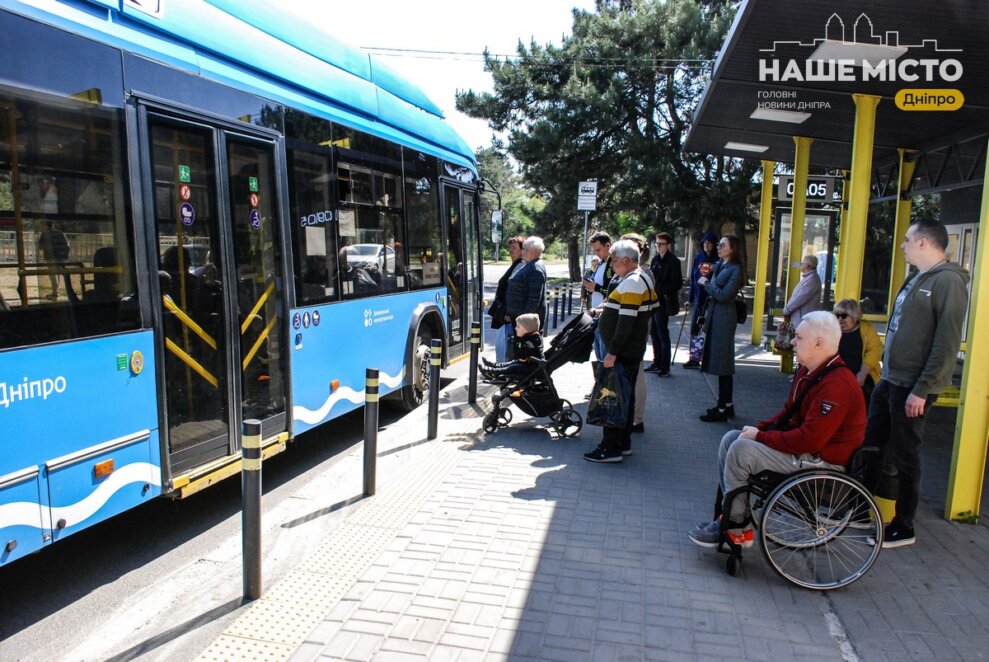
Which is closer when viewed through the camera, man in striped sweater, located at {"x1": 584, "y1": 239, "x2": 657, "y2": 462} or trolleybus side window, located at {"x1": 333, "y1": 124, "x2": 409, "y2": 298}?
man in striped sweater, located at {"x1": 584, "y1": 239, "x2": 657, "y2": 462}

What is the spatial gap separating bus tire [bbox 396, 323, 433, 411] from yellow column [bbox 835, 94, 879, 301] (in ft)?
16.2

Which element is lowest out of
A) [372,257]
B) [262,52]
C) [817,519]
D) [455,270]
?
[817,519]

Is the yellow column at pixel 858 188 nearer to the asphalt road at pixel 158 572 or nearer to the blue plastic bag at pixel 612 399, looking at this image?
the blue plastic bag at pixel 612 399

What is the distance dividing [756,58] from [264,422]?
5896mm

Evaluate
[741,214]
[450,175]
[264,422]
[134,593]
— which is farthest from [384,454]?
[741,214]

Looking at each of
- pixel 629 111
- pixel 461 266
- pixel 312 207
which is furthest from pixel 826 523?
pixel 629 111

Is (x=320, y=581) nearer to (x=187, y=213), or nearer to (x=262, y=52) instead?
(x=187, y=213)

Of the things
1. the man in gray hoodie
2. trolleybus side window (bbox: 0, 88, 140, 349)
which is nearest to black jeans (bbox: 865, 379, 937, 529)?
the man in gray hoodie

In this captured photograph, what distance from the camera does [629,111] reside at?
79.2 feet

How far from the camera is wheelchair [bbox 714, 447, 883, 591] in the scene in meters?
3.83

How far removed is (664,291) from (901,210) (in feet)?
21.1

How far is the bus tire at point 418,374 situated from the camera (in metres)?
8.02

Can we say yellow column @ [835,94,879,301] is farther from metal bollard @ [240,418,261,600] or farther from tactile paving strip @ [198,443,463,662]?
metal bollard @ [240,418,261,600]

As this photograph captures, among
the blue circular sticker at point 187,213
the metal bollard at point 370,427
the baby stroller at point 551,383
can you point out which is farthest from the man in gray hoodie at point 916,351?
the blue circular sticker at point 187,213
